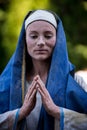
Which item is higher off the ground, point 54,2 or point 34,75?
point 54,2

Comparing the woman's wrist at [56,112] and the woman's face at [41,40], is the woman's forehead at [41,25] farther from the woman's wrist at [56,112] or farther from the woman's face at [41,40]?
the woman's wrist at [56,112]

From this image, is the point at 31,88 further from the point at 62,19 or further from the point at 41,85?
the point at 62,19

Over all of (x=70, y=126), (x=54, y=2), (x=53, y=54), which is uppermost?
(x=54, y=2)

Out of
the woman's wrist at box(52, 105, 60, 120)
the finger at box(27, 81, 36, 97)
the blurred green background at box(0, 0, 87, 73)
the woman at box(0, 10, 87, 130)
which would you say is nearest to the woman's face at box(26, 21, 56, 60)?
the woman at box(0, 10, 87, 130)

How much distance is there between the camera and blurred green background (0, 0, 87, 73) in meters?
11.7

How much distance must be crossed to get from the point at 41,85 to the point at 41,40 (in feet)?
1.23

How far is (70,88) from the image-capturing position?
22.7ft

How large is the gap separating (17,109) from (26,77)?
35cm

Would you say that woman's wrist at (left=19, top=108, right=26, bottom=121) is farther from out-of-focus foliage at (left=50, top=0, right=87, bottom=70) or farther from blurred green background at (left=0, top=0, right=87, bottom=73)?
out-of-focus foliage at (left=50, top=0, right=87, bottom=70)

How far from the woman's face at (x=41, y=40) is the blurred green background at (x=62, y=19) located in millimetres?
4494

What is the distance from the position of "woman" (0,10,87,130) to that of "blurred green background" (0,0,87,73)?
438 centimetres

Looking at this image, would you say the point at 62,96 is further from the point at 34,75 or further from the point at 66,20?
the point at 66,20

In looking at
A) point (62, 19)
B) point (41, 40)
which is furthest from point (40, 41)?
point (62, 19)

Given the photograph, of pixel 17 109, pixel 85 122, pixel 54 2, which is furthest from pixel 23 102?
pixel 54 2
